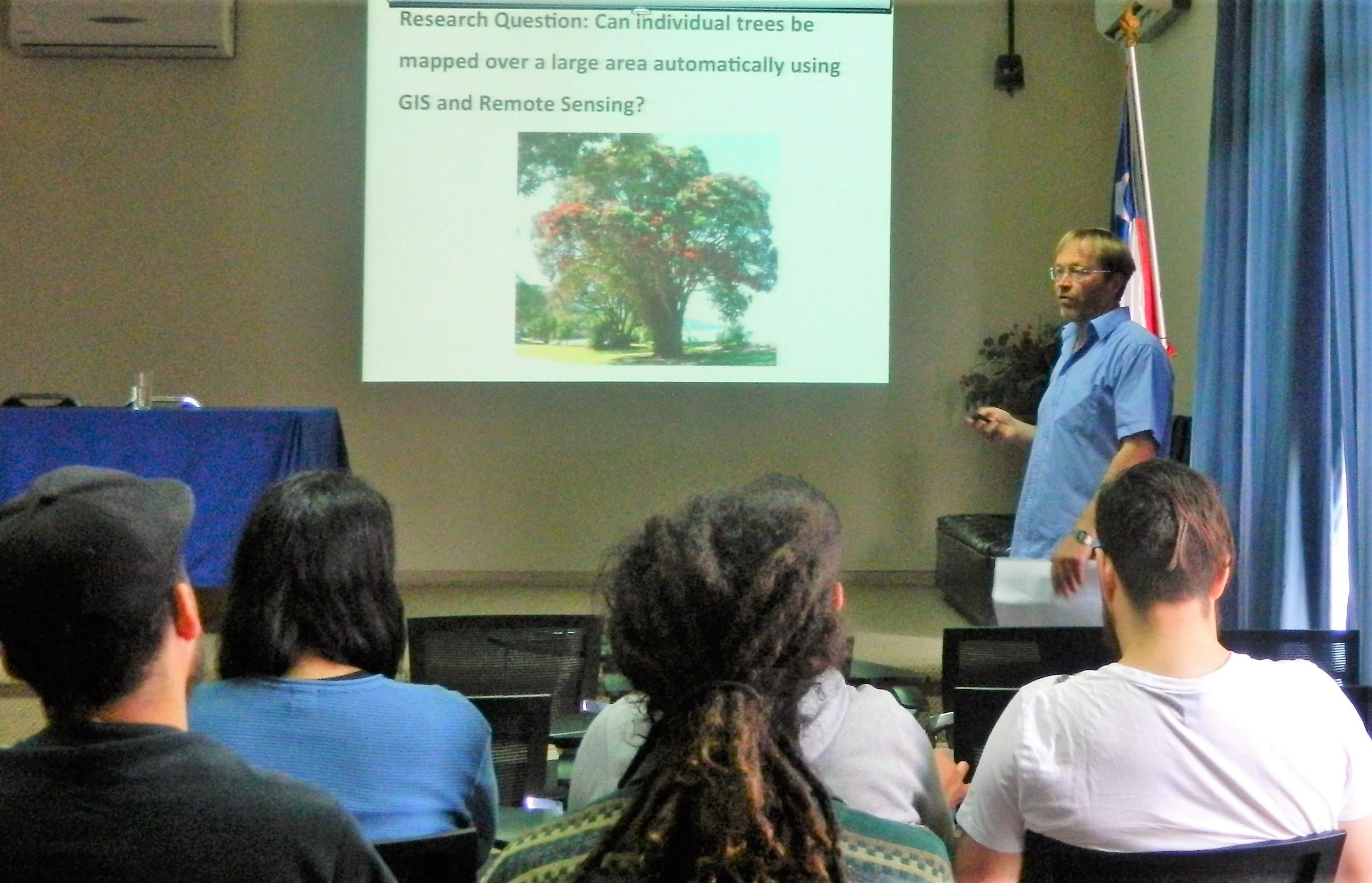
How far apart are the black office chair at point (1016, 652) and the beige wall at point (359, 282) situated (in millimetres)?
4234

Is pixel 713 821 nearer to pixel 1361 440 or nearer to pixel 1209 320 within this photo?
pixel 1361 440

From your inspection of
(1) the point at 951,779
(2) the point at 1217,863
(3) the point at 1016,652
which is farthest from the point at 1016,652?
(2) the point at 1217,863

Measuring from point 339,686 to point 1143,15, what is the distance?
5.54m

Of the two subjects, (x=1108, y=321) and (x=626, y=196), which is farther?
(x=626, y=196)

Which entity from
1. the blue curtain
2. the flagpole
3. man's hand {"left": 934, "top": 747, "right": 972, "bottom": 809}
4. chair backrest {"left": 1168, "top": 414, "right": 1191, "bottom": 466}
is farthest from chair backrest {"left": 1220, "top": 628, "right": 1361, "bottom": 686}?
chair backrest {"left": 1168, "top": 414, "right": 1191, "bottom": 466}

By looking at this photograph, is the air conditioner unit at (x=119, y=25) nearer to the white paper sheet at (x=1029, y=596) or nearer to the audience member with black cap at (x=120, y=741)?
the white paper sheet at (x=1029, y=596)

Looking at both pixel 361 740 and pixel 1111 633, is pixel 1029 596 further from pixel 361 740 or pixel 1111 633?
pixel 361 740

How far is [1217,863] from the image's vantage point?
1240 mm

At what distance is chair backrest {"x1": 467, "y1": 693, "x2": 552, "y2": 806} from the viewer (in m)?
1.83

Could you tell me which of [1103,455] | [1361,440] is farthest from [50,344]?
[1361,440]

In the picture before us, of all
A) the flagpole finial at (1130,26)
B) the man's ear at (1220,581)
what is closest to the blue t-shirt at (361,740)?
the man's ear at (1220,581)

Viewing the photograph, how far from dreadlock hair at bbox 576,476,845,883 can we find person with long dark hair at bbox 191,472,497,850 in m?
0.54

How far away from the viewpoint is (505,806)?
6.51 feet

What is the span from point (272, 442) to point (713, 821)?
13.3 feet
